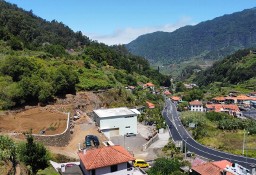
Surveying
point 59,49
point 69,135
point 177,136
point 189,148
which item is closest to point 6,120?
point 69,135

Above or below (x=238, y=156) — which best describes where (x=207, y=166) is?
above

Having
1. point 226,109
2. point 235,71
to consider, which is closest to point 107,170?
point 226,109

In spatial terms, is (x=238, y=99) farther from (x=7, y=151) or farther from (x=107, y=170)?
(x=7, y=151)

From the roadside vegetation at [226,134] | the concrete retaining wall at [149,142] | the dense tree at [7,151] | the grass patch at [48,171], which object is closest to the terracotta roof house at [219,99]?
the roadside vegetation at [226,134]

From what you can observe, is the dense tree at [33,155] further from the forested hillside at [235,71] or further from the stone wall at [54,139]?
the forested hillside at [235,71]

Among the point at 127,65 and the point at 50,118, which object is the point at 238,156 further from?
the point at 127,65

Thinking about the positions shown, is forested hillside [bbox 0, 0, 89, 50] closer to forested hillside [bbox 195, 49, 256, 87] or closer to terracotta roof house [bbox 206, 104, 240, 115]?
terracotta roof house [bbox 206, 104, 240, 115]

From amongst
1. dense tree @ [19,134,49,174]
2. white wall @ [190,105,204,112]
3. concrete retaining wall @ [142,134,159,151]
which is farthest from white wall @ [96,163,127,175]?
white wall @ [190,105,204,112]
